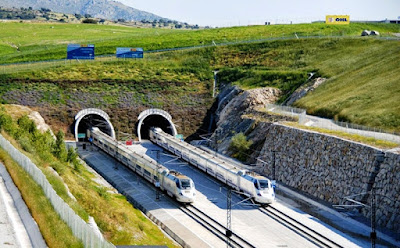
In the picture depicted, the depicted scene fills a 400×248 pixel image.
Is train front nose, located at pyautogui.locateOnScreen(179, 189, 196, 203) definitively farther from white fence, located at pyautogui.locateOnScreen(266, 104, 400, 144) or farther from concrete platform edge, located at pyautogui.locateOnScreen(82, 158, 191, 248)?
white fence, located at pyautogui.locateOnScreen(266, 104, 400, 144)

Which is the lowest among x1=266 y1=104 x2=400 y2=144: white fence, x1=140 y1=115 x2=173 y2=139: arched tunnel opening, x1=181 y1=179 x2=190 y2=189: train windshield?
x1=140 y1=115 x2=173 y2=139: arched tunnel opening

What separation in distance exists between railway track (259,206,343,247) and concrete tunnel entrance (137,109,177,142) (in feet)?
113

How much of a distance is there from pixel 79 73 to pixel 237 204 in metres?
45.9

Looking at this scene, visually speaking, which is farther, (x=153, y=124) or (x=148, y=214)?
(x=153, y=124)

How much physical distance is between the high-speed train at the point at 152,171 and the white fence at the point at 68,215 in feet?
57.5

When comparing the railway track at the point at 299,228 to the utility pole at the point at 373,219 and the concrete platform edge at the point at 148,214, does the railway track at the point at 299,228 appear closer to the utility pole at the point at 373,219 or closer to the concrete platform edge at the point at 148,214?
the utility pole at the point at 373,219

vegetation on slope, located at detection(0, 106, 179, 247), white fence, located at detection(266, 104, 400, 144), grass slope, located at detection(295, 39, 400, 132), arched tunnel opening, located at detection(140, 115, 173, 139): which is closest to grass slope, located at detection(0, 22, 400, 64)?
grass slope, located at detection(295, 39, 400, 132)

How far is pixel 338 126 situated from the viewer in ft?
197

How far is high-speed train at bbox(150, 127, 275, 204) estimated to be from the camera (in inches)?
2052

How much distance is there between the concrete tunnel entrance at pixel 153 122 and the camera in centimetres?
8406

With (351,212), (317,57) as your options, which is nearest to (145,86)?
(317,57)

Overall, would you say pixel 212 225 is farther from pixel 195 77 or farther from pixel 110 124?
pixel 195 77

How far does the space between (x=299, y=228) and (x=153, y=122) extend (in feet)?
151

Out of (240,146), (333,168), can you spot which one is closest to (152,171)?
(240,146)
